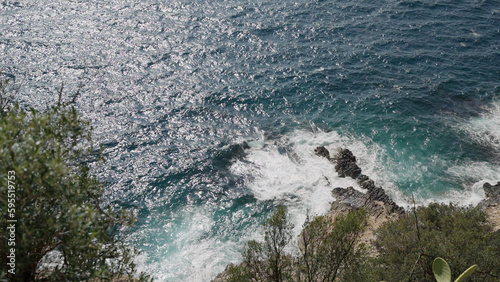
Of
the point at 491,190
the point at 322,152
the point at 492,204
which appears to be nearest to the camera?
the point at 492,204

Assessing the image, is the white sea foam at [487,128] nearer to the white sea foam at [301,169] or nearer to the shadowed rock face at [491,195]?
the shadowed rock face at [491,195]

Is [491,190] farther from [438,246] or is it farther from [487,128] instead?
[438,246]

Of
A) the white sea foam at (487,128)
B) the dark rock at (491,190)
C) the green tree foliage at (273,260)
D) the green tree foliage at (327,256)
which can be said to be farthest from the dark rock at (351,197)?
the white sea foam at (487,128)

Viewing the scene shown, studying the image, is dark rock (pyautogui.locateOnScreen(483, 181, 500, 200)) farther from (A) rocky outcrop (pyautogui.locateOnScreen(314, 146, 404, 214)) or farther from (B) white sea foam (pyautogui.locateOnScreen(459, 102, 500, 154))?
(A) rocky outcrop (pyautogui.locateOnScreen(314, 146, 404, 214))

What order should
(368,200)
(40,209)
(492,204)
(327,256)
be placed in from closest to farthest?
(40,209), (327,256), (492,204), (368,200)

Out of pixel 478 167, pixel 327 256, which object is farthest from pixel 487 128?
pixel 327 256

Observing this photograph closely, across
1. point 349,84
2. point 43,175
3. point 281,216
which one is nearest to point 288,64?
point 349,84
